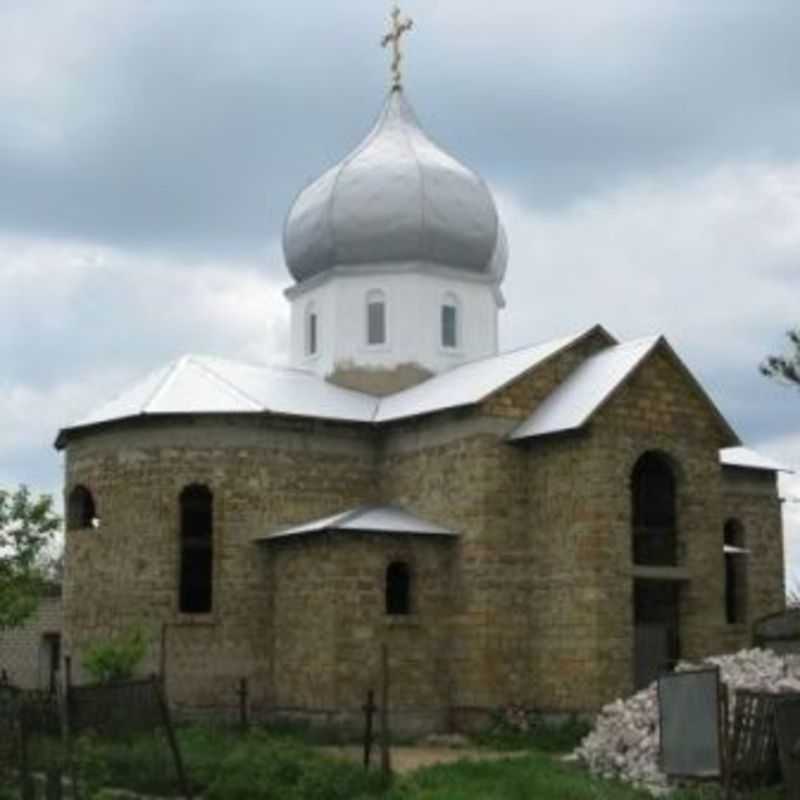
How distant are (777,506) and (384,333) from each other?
940 centimetres

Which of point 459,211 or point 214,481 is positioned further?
point 459,211

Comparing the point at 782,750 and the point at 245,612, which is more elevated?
the point at 245,612

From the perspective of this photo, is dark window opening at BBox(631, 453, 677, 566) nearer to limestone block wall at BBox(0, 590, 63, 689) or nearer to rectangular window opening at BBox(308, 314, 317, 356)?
rectangular window opening at BBox(308, 314, 317, 356)

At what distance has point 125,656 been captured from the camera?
2778cm

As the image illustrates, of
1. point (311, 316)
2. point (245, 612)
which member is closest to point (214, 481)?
point (245, 612)

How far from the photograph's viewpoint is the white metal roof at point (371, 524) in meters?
27.9

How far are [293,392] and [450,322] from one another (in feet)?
14.7

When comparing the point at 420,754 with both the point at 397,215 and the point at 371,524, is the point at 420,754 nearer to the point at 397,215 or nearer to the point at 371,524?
the point at 371,524

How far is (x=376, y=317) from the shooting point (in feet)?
112

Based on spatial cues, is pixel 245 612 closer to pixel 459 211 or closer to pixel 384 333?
pixel 384 333

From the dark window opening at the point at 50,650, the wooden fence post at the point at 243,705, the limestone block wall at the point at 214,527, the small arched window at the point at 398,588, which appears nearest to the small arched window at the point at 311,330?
the limestone block wall at the point at 214,527

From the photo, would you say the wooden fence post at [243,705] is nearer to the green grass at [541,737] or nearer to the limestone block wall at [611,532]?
the green grass at [541,737]

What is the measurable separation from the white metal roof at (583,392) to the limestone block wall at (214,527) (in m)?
4.35

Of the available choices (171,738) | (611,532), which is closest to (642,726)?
(611,532)
